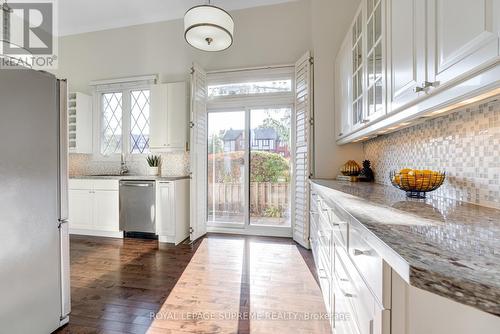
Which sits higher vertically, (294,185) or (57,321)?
(294,185)

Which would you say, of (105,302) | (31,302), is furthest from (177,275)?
(31,302)

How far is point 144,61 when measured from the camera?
4.02 metres

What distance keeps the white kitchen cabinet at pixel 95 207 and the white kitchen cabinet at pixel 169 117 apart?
921 mm

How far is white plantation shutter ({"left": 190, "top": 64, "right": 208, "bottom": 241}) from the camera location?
3.26m

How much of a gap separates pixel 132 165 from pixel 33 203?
9.23 ft

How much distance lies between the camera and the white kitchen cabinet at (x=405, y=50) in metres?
1.04

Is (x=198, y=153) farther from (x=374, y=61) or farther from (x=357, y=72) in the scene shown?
(x=374, y=61)

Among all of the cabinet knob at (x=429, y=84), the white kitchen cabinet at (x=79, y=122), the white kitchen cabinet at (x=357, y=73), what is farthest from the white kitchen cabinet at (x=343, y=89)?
the white kitchen cabinet at (x=79, y=122)

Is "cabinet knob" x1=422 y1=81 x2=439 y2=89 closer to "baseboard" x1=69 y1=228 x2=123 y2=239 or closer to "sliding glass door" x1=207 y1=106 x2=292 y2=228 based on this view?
"sliding glass door" x1=207 y1=106 x2=292 y2=228

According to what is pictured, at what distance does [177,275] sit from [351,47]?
2.79m

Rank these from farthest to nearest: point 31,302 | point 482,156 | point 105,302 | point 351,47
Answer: point 351,47
point 105,302
point 31,302
point 482,156

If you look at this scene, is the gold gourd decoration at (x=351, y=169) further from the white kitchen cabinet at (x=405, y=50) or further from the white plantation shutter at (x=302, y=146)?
the white kitchen cabinet at (x=405, y=50)

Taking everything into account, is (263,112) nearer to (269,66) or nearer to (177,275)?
(269,66)

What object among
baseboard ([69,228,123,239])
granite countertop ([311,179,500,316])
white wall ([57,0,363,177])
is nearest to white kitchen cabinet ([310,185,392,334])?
granite countertop ([311,179,500,316])
